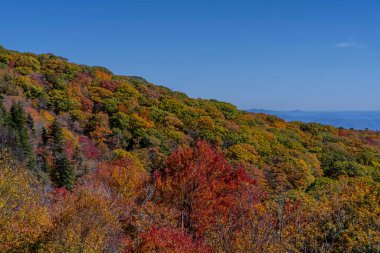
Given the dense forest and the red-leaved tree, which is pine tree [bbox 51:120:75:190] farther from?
the red-leaved tree

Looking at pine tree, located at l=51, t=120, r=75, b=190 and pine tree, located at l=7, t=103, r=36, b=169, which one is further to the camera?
pine tree, located at l=51, t=120, r=75, b=190

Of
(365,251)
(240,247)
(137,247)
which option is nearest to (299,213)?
(365,251)

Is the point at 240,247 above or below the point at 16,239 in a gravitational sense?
above

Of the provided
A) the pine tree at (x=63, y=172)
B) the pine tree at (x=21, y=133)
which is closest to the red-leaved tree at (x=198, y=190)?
the pine tree at (x=63, y=172)

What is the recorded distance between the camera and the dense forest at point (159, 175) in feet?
80.8

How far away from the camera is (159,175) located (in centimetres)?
4725

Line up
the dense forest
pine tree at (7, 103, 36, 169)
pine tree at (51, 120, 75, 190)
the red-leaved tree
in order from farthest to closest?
1. pine tree at (51, 120, 75, 190)
2. pine tree at (7, 103, 36, 169)
3. the red-leaved tree
4. the dense forest

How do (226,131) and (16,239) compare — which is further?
(226,131)

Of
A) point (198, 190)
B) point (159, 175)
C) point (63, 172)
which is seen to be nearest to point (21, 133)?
point (63, 172)

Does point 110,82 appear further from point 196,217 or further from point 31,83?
point 196,217

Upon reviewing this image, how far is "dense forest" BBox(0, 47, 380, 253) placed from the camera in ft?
80.8

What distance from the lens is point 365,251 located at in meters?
24.3

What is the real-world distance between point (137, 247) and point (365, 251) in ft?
51.1

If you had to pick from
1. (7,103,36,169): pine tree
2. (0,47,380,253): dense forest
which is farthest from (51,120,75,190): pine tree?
(7,103,36,169): pine tree
